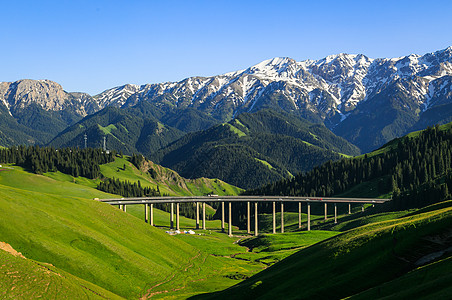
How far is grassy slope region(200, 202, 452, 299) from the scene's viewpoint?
51.5 meters

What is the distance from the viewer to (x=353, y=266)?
5591 cm

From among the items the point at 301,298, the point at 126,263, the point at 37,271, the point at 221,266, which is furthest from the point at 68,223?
the point at 301,298

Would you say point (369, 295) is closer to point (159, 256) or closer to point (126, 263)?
point (126, 263)

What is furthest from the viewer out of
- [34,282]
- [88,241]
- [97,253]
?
[88,241]

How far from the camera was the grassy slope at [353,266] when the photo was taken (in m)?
51.5

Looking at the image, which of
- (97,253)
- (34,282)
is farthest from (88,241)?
(34,282)

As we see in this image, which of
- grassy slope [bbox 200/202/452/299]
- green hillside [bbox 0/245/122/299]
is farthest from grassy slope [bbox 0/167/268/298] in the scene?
grassy slope [bbox 200/202/452/299]

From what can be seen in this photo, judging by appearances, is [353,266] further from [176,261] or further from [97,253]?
[176,261]

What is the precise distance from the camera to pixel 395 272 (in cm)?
5031

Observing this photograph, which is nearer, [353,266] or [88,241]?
[353,266]

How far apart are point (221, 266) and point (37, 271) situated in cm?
5857

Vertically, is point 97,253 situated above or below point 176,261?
above

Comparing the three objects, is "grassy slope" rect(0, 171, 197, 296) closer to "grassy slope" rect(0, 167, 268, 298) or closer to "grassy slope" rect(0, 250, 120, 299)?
"grassy slope" rect(0, 167, 268, 298)

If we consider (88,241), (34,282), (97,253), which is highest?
(88,241)
